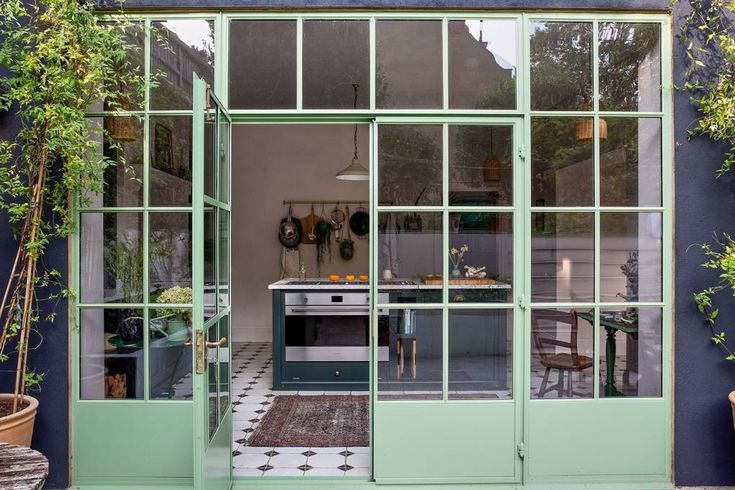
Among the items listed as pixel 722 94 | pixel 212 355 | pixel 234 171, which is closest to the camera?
pixel 212 355

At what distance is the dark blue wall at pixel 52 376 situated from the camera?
303 centimetres

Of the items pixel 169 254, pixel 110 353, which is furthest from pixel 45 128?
pixel 110 353

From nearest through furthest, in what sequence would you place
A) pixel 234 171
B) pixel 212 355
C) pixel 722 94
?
pixel 212 355 < pixel 722 94 < pixel 234 171

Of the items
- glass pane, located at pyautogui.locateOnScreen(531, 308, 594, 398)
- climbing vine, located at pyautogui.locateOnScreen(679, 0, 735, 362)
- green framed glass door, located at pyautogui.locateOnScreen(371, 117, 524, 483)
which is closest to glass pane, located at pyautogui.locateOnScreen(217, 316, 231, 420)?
green framed glass door, located at pyautogui.locateOnScreen(371, 117, 524, 483)

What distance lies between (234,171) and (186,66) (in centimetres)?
506

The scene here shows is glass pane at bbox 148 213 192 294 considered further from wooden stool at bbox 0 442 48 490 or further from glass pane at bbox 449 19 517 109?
glass pane at bbox 449 19 517 109

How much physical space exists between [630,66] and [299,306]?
11.2 feet

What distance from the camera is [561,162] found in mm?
3111

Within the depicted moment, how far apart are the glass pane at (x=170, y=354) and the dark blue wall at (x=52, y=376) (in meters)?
0.49

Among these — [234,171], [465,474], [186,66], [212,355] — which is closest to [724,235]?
[465,474]

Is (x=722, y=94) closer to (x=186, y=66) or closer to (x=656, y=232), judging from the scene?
(x=656, y=232)

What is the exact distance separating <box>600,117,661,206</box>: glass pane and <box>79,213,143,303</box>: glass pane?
2701 mm

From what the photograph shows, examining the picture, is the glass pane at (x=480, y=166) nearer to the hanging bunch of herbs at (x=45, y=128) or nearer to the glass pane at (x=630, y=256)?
the glass pane at (x=630, y=256)

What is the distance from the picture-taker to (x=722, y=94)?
294cm
